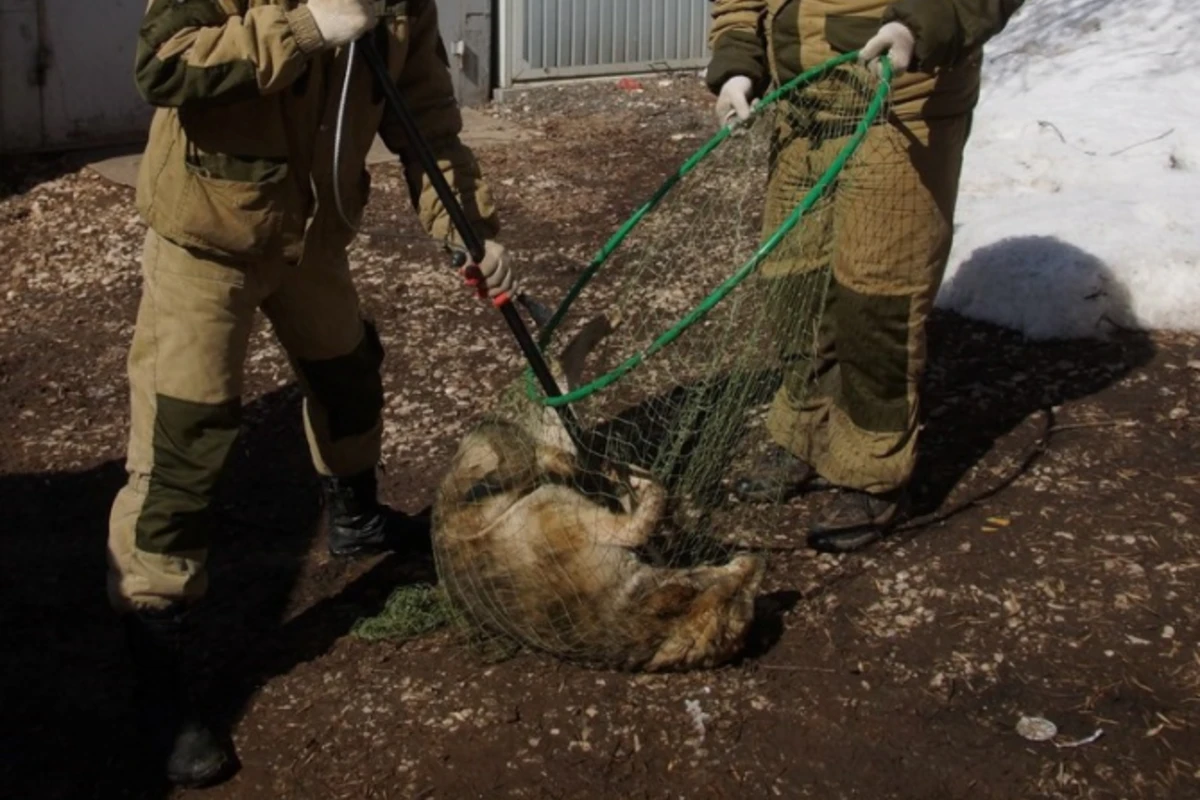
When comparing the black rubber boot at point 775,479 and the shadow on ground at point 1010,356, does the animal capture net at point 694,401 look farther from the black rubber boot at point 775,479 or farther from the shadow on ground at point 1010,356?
the shadow on ground at point 1010,356

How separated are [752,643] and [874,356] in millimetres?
902

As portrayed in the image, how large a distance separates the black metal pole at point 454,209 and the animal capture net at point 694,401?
0.05 m

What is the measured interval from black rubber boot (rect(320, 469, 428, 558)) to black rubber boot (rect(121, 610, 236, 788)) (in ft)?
2.72

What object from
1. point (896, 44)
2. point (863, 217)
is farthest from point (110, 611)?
point (896, 44)

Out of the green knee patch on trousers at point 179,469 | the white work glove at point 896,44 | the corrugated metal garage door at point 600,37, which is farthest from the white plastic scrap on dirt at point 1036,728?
the corrugated metal garage door at point 600,37

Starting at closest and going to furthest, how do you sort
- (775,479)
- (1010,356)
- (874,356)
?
1. (874,356)
2. (775,479)
3. (1010,356)

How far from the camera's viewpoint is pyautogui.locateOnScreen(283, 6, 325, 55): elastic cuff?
3.42 m

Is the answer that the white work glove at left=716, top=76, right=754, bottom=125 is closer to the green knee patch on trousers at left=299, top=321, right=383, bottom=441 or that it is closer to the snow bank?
the green knee patch on trousers at left=299, top=321, right=383, bottom=441

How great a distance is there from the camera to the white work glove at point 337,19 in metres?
3.43

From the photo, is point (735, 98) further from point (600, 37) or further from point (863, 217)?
point (600, 37)

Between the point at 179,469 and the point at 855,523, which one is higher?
the point at 179,469

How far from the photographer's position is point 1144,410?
540 centimetres

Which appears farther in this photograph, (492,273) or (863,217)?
(863,217)

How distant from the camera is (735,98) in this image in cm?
443
